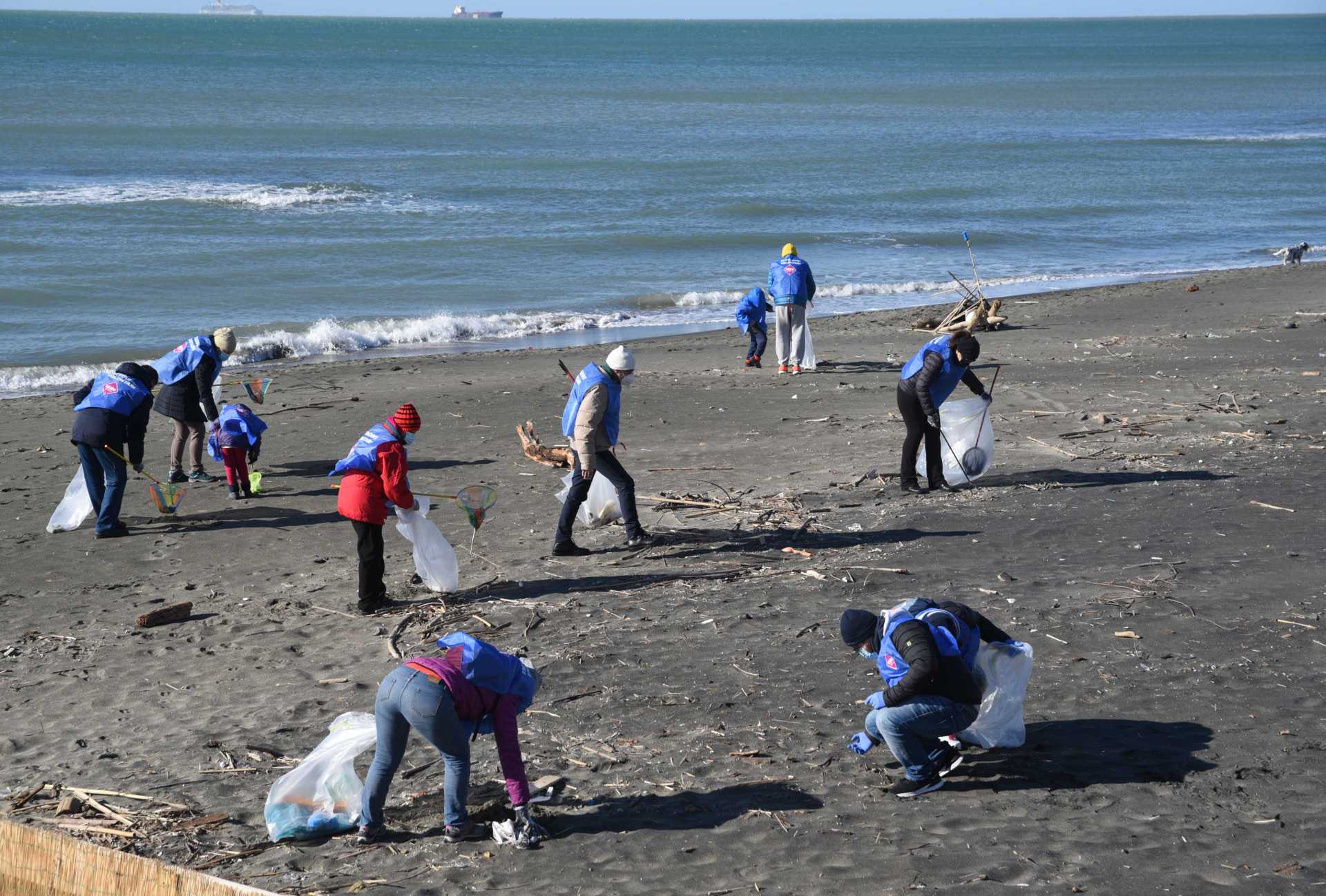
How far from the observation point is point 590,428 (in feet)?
29.1

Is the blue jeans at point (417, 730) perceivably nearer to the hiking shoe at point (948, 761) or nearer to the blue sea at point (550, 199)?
the hiking shoe at point (948, 761)

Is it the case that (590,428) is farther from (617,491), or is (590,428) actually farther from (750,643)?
(750,643)

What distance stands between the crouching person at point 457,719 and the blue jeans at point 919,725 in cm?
154

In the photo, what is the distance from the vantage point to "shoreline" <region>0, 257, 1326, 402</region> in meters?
18.5

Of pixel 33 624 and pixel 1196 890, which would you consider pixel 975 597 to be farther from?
→ pixel 33 624

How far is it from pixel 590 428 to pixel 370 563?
1.74 m

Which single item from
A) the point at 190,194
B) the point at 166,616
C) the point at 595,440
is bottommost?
the point at 166,616

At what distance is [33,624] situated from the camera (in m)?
8.45

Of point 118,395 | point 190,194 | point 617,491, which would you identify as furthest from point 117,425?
point 190,194

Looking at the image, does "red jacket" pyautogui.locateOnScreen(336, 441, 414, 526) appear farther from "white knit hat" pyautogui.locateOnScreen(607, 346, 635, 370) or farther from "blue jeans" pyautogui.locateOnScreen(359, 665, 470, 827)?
"blue jeans" pyautogui.locateOnScreen(359, 665, 470, 827)

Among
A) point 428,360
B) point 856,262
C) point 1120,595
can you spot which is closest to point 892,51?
point 856,262

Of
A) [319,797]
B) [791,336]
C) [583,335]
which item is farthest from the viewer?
[583,335]

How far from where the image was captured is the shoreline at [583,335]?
18.5 meters

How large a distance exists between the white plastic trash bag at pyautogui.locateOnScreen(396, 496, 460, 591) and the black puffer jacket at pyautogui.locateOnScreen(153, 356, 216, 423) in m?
3.65
